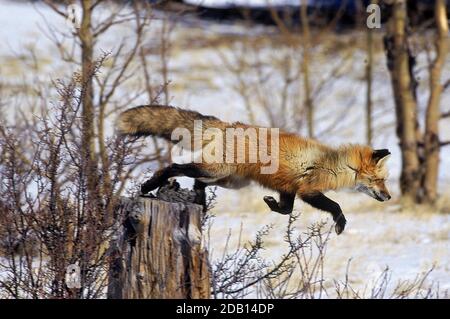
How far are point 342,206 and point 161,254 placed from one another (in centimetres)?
767

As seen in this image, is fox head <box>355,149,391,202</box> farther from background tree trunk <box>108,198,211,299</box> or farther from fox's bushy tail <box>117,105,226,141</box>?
background tree trunk <box>108,198,211,299</box>

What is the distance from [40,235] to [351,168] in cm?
312

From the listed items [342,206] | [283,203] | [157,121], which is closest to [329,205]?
[283,203]

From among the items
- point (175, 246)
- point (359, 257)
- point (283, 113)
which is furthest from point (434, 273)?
point (283, 113)

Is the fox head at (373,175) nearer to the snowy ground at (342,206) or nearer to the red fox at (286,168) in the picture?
the red fox at (286,168)

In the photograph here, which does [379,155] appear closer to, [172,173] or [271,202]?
[271,202]

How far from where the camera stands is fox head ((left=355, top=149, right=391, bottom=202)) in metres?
8.03

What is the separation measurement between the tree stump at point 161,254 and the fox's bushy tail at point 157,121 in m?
1.38

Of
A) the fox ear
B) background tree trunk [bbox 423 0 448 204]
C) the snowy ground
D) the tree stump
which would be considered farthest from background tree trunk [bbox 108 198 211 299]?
background tree trunk [bbox 423 0 448 204]

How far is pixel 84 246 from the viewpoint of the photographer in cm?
602

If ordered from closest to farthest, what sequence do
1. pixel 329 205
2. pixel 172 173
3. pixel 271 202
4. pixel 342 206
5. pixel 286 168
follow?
1. pixel 172 173
2. pixel 286 168
3. pixel 329 205
4. pixel 271 202
5. pixel 342 206

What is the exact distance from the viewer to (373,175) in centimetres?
813

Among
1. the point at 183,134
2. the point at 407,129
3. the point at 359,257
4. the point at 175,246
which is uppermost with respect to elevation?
the point at 407,129
